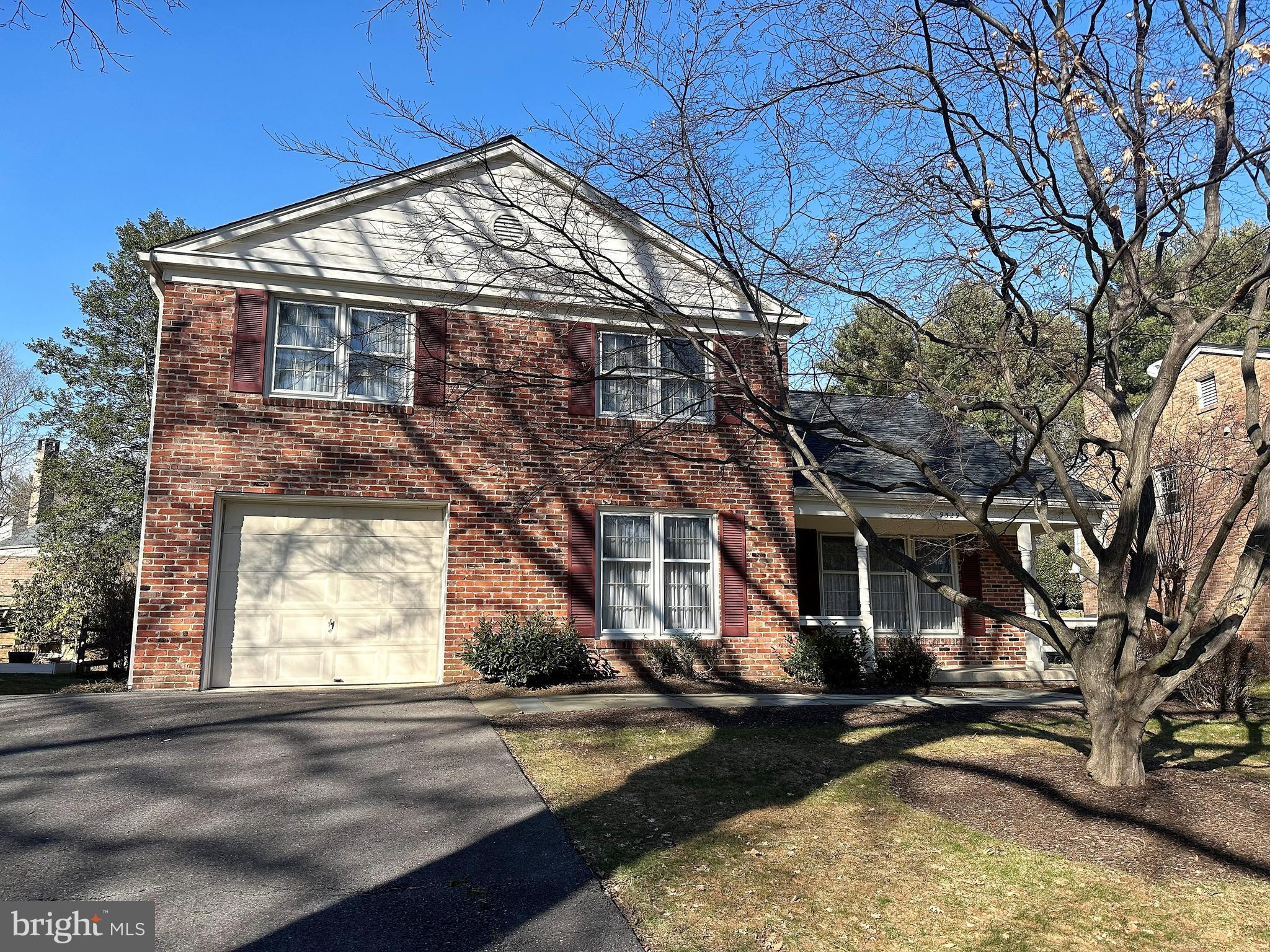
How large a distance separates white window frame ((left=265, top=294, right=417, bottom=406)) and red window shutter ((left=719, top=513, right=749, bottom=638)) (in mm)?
4688

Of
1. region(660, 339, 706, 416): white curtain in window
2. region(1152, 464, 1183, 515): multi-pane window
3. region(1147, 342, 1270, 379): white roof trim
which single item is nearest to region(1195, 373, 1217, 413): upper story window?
region(1147, 342, 1270, 379): white roof trim

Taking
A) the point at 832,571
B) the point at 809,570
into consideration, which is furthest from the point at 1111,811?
the point at 832,571

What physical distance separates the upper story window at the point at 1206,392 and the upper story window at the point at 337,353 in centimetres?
1692

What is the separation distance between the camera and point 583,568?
40.3ft

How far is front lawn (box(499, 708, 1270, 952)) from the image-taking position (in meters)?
4.39

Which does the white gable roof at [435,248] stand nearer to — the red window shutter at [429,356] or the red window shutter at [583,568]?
the red window shutter at [429,356]

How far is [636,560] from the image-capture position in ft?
41.5

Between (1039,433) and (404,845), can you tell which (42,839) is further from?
(1039,433)

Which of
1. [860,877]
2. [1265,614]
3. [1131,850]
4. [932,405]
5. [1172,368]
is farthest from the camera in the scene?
[1265,614]

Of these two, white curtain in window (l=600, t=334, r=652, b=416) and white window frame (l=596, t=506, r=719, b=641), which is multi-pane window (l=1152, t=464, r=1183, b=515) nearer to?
white window frame (l=596, t=506, r=719, b=641)

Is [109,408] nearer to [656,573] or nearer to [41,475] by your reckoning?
[41,475]

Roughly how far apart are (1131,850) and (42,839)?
6.38 m

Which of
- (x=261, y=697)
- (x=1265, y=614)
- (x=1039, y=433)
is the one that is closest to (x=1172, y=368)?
(x=1039, y=433)

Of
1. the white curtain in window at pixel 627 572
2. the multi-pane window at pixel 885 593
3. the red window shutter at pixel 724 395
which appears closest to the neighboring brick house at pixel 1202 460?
the multi-pane window at pixel 885 593
